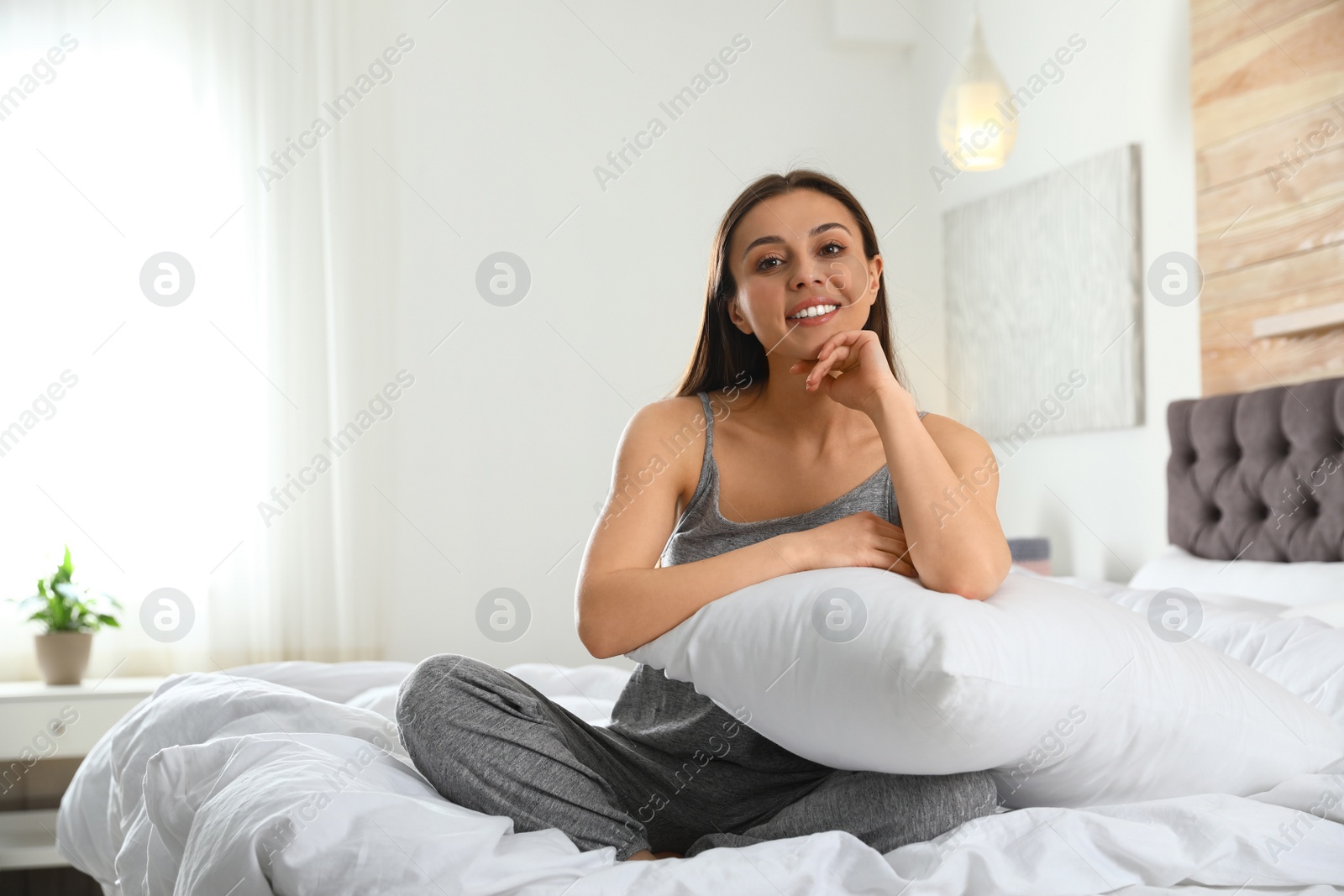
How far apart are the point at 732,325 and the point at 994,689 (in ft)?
2.49

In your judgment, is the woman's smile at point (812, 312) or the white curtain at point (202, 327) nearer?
the woman's smile at point (812, 312)

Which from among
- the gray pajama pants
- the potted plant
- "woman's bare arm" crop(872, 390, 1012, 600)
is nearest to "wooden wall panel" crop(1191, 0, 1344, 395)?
"woman's bare arm" crop(872, 390, 1012, 600)

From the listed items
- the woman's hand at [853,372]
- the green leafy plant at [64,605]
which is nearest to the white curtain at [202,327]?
the green leafy plant at [64,605]

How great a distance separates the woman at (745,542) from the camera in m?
1.09

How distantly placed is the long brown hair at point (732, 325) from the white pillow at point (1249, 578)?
3.17ft

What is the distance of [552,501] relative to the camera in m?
3.78

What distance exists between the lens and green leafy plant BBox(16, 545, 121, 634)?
3117 mm

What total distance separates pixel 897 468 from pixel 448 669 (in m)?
0.54

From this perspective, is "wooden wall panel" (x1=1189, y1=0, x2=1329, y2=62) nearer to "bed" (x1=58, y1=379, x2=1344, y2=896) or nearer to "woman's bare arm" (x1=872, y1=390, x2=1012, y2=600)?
"bed" (x1=58, y1=379, x2=1344, y2=896)

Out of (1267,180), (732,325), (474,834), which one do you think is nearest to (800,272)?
(732,325)

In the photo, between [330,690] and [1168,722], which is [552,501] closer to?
[330,690]

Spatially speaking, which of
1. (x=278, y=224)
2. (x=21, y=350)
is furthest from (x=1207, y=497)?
(x=21, y=350)

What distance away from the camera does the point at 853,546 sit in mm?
1215

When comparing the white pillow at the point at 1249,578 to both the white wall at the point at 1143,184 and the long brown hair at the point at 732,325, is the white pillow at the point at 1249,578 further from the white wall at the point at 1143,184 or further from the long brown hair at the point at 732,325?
the long brown hair at the point at 732,325
